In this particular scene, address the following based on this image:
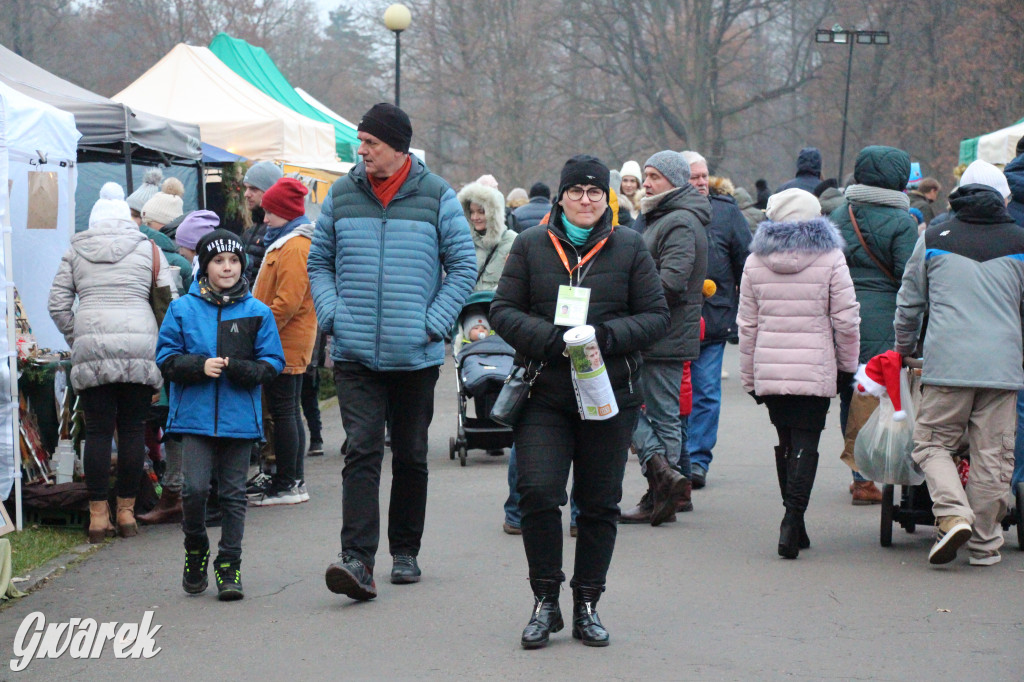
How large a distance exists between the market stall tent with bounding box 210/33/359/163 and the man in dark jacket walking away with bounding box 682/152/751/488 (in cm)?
1153

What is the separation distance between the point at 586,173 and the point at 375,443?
1594mm

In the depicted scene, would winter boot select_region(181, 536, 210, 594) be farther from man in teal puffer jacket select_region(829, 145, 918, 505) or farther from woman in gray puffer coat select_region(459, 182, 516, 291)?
woman in gray puffer coat select_region(459, 182, 516, 291)

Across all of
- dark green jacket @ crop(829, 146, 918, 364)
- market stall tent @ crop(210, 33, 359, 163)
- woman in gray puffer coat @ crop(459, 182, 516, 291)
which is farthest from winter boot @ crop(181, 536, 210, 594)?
market stall tent @ crop(210, 33, 359, 163)

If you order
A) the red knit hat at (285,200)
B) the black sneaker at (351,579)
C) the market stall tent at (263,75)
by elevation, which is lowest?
the black sneaker at (351,579)

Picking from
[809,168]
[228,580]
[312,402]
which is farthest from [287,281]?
[809,168]

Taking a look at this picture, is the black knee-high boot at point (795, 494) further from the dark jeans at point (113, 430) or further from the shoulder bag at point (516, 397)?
the dark jeans at point (113, 430)

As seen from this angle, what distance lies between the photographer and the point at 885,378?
6812 millimetres

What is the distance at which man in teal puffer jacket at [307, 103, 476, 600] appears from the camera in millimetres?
5773

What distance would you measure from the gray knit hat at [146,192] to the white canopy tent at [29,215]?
0.59 meters

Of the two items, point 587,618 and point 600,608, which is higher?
point 587,618

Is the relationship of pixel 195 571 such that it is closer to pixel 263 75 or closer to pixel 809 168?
pixel 809 168

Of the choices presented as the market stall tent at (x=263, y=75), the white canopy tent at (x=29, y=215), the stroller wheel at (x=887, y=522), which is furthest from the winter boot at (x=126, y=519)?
the market stall tent at (x=263, y=75)

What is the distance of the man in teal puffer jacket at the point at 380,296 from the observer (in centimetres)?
577

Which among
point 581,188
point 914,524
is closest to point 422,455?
point 581,188
